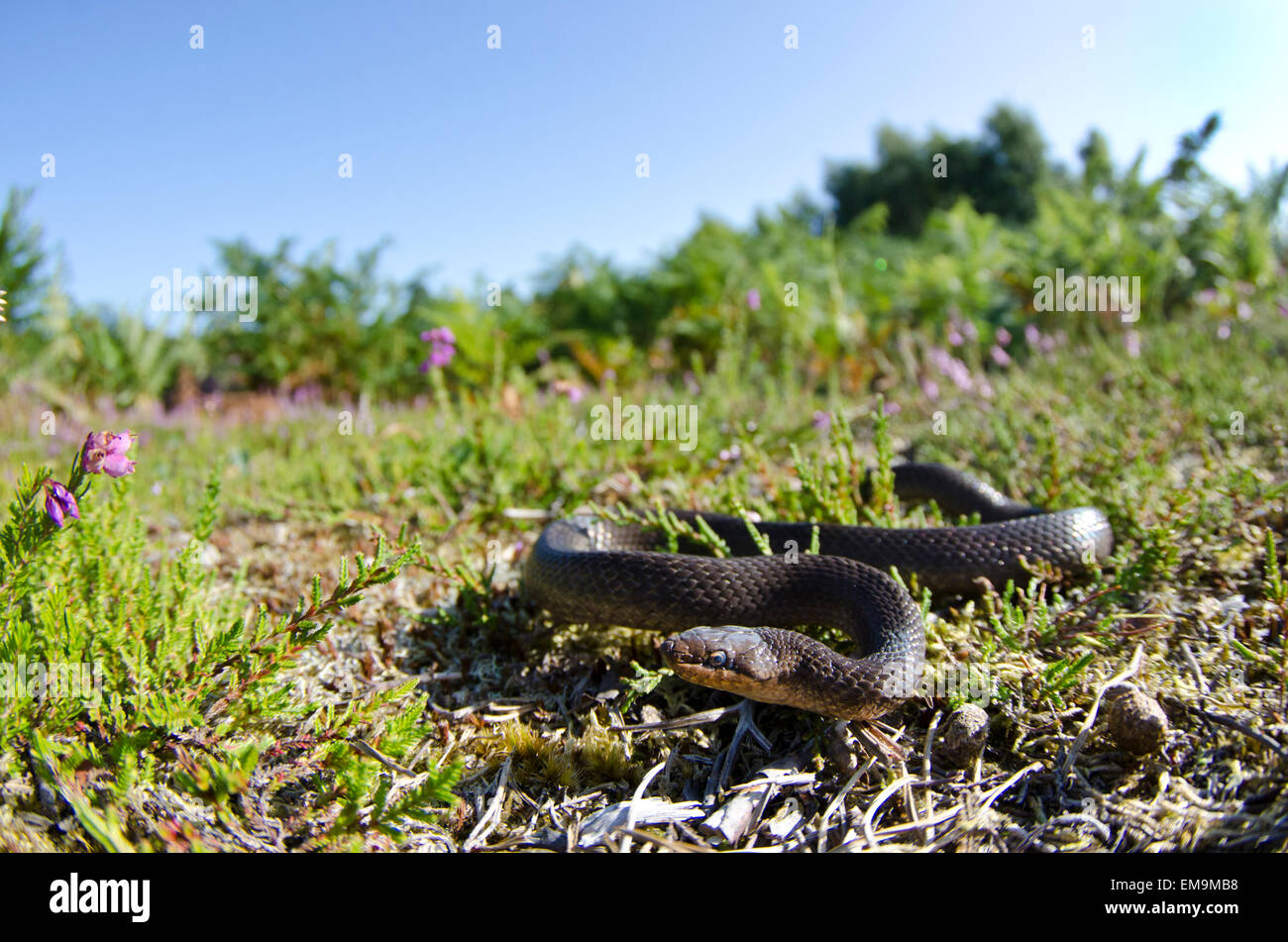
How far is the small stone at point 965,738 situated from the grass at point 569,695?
5 centimetres

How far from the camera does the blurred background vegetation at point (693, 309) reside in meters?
9.25

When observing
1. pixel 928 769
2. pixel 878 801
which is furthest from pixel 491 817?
pixel 928 769

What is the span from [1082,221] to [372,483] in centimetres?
1013

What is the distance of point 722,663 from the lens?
8.59 ft

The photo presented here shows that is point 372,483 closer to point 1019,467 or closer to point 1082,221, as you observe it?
point 1019,467

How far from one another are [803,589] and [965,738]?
920mm

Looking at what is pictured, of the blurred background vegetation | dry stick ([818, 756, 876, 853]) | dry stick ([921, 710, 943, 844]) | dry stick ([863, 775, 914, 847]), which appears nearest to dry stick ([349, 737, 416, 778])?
dry stick ([818, 756, 876, 853])

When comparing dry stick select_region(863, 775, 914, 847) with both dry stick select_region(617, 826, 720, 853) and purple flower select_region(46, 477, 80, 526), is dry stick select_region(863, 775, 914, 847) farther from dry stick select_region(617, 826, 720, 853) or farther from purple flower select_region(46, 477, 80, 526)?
purple flower select_region(46, 477, 80, 526)

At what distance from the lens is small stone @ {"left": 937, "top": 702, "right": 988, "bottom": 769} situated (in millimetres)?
2467

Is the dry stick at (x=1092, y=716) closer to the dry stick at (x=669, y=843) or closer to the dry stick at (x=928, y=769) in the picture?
the dry stick at (x=928, y=769)

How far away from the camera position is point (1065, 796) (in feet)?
7.75

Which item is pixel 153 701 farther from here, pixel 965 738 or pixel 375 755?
pixel 965 738

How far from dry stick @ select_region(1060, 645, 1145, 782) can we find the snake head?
983mm

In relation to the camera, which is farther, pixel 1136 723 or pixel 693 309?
pixel 693 309
